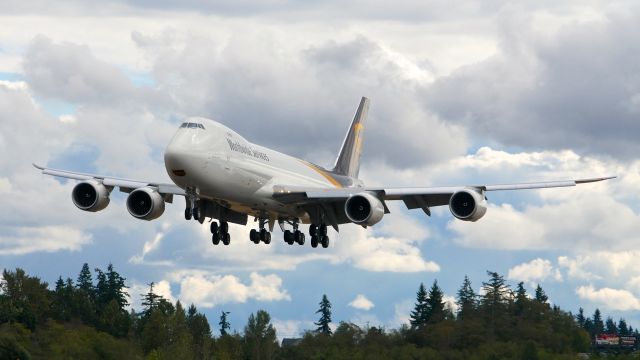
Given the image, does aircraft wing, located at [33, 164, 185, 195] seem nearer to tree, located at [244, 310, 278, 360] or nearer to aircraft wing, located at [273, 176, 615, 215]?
aircraft wing, located at [273, 176, 615, 215]

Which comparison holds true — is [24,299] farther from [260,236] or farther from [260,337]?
[260,236]

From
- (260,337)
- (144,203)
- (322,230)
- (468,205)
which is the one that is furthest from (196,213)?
(260,337)

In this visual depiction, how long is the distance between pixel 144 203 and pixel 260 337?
82.7 m

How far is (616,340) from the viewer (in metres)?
180

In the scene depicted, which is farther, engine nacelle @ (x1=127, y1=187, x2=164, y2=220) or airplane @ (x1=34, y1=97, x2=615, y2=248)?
engine nacelle @ (x1=127, y1=187, x2=164, y2=220)

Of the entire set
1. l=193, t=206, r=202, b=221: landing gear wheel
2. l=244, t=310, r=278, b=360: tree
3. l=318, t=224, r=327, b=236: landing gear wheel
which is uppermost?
l=244, t=310, r=278, b=360: tree

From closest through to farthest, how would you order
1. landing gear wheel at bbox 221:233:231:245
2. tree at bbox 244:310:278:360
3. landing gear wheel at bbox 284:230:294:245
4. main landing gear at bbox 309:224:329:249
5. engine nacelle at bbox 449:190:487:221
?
engine nacelle at bbox 449:190:487:221 < landing gear wheel at bbox 221:233:231:245 < main landing gear at bbox 309:224:329:249 < landing gear wheel at bbox 284:230:294:245 < tree at bbox 244:310:278:360

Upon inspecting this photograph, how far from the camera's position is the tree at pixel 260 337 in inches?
5965

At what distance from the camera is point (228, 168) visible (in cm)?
7069

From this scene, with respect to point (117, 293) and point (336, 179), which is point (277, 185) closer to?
point (336, 179)

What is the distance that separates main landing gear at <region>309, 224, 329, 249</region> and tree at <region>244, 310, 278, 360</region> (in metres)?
65.6

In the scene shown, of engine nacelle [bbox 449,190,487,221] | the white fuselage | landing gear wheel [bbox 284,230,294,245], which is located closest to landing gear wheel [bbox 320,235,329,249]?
landing gear wheel [bbox 284,230,294,245]

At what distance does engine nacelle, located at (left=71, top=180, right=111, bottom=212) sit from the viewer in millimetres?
78875

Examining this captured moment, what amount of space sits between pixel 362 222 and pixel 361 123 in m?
26.6
